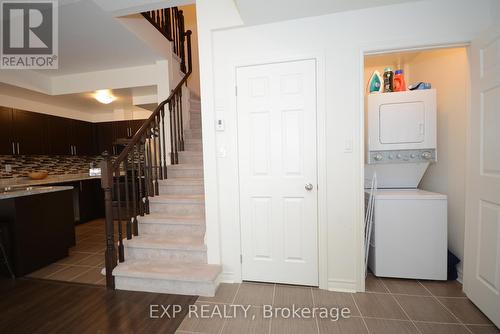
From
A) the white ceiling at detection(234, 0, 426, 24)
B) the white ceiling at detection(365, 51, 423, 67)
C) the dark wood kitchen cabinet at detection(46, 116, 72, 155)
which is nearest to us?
the white ceiling at detection(234, 0, 426, 24)

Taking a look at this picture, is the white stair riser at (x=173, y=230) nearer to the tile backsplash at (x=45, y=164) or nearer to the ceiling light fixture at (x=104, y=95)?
the ceiling light fixture at (x=104, y=95)

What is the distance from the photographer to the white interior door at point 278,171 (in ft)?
6.44

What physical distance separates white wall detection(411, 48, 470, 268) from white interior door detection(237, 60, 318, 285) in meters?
1.48

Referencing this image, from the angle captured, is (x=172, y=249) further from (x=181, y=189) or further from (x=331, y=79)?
(x=331, y=79)

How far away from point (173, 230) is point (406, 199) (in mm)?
2446

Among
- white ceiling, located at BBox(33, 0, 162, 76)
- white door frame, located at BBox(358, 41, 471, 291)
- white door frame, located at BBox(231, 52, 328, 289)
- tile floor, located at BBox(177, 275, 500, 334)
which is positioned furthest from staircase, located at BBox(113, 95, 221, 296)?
white ceiling, located at BBox(33, 0, 162, 76)

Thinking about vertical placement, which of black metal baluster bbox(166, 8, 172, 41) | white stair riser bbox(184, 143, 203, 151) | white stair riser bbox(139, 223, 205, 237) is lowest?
white stair riser bbox(139, 223, 205, 237)

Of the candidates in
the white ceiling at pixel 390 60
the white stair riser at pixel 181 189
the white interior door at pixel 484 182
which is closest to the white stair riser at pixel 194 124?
the white stair riser at pixel 181 189

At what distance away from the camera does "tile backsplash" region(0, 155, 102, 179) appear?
154 inches

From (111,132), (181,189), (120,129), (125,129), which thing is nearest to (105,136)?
(111,132)

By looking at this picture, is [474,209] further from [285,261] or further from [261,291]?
[261,291]

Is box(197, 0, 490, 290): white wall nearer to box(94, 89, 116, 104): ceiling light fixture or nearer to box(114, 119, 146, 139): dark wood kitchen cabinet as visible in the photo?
box(94, 89, 116, 104): ceiling light fixture

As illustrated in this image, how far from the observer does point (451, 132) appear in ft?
7.31

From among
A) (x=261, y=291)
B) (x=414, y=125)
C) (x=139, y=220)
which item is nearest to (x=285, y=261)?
(x=261, y=291)
